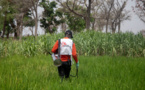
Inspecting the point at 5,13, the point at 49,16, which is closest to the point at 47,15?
the point at 49,16

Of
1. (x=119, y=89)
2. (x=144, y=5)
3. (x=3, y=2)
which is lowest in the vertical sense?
(x=119, y=89)

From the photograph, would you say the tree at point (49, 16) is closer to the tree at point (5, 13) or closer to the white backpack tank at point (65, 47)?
the tree at point (5, 13)

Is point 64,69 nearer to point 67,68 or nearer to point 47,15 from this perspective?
point 67,68

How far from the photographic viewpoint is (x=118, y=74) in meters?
4.38

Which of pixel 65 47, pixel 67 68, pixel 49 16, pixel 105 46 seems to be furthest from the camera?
pixel 49 16

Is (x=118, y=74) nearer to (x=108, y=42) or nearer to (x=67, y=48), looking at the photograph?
(x=67, y=48)

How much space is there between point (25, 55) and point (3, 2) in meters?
27.2

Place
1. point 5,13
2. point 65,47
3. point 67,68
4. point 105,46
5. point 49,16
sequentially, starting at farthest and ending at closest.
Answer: point 49,16 → point 5,13 → point 105,46 → point 67,68 → point 65,47

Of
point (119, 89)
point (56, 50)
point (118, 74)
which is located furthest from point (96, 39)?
point (119, 89)

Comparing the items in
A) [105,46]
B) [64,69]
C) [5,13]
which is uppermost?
[5,13]

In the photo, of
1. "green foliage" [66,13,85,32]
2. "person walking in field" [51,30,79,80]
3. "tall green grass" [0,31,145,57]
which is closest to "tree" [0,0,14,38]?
"green foliage" [66,13,85,32]

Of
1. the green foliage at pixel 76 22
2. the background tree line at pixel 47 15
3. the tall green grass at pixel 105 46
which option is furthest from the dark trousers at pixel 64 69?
the green foliage at pixel 76 22

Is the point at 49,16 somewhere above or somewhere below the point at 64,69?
above

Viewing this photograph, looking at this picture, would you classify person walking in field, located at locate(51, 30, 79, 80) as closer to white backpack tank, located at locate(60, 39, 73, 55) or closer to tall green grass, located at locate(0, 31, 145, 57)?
white backpack tank, located at locate(60, 39, 73, 55)
